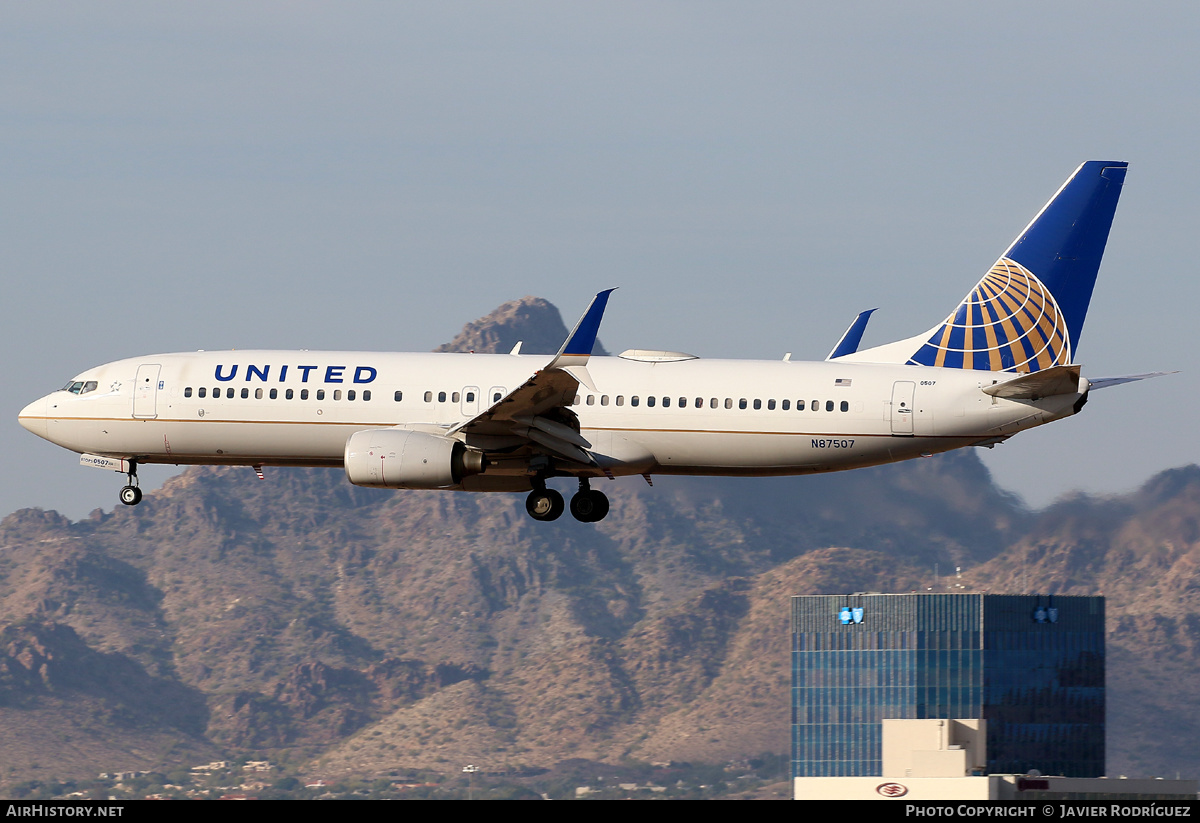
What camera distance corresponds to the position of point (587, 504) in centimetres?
5428

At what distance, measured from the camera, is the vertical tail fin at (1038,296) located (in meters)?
56.3

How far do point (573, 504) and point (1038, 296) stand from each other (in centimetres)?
1648

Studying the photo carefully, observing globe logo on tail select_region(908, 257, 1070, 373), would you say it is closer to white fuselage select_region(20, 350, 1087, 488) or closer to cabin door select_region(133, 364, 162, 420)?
white fuselage select_region(20, 350, 1087, 488)

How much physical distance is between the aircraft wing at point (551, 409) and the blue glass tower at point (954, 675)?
391ft

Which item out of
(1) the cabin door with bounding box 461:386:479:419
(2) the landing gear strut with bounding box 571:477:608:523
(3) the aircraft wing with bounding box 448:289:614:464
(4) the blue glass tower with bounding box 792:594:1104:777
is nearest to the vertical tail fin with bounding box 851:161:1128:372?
(2) the landing gear strut with bounding box 571:477:608:523

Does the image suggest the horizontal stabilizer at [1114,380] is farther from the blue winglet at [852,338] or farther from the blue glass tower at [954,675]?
the blue glass tower at [954,675]

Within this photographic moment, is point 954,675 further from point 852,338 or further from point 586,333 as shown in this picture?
point 586,333

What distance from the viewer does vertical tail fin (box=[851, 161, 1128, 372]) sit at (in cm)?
5634

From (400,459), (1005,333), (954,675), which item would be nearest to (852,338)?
(1005,333)

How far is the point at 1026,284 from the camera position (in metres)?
57.6

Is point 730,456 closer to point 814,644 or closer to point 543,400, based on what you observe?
point 543,400

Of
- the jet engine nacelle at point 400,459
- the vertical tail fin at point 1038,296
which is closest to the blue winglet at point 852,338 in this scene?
the vertical tail fin at point 1038,296
